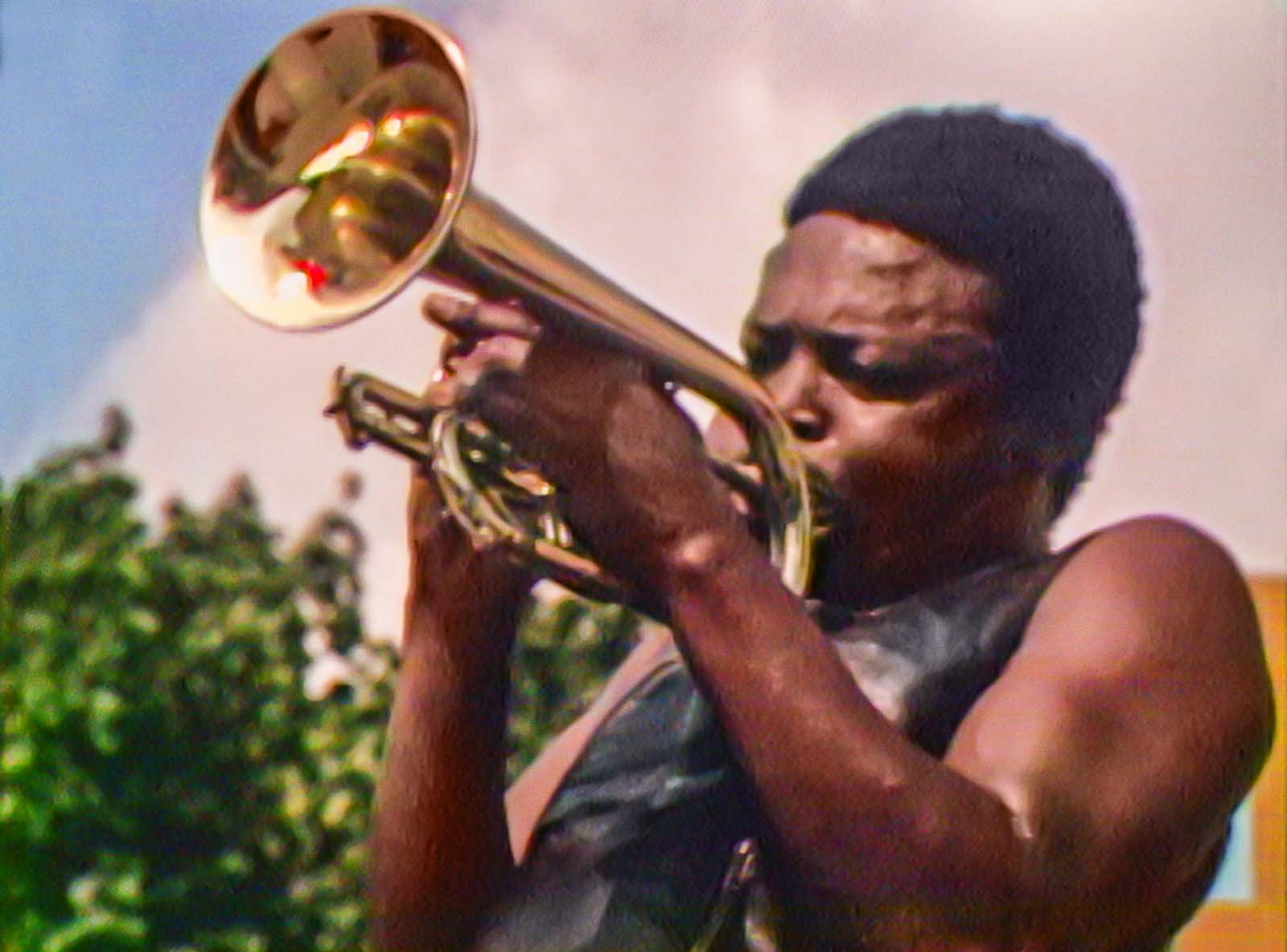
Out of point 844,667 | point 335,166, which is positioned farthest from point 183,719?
point 844,667

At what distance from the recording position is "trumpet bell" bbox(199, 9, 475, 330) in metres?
2.32

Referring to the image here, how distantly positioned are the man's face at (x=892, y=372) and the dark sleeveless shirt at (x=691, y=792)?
0.11 meters

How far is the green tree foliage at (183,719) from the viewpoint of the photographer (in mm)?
4230

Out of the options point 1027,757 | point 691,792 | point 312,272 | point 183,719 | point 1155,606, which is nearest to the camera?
point 1027,757

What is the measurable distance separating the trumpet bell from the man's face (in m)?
0.36

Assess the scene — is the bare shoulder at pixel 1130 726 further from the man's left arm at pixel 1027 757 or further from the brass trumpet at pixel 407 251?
the brass trumpet at pixel 407 251

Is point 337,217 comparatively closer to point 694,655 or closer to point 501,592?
point 501,592

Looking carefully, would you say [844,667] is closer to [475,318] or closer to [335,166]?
[475,318]

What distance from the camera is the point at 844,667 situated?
207cm

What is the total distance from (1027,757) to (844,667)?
16 cm

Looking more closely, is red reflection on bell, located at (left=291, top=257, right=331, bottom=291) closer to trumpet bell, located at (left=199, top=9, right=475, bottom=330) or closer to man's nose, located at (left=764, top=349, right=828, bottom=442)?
trumpet bell, located at (left=199, top=9, right=475, bottom=330)

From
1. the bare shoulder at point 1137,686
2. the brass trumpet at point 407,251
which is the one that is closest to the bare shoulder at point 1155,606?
the bare shoulder at point 1137,686

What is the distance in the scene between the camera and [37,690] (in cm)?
425

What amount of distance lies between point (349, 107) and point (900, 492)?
2.08 ft
